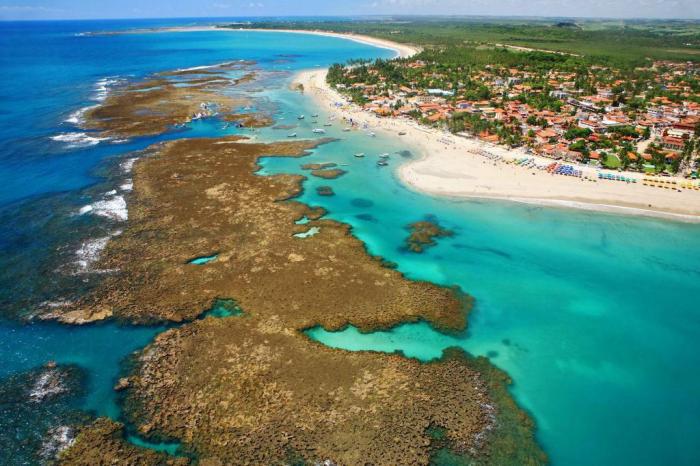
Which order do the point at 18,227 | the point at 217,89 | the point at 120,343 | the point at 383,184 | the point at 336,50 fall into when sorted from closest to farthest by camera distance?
the point at 120,343 < the point at 18,227 < the point at 383,184 < the point at 217,89 < the point at 336,50

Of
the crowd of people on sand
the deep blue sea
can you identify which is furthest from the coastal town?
the deep blue sea

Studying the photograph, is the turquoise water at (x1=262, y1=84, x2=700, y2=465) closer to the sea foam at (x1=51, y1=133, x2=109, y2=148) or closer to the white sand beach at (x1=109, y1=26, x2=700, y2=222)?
the white sand beach at (x1=109, y1=26, x2=700, y2=222)

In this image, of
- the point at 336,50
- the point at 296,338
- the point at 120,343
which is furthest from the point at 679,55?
the point at 120,343

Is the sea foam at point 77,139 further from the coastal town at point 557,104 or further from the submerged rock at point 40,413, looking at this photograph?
the coastal town at point 557,104

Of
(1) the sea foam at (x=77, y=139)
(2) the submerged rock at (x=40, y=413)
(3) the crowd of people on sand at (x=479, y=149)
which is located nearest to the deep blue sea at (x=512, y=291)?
(2) the submerged rock at (x=40, y=413)

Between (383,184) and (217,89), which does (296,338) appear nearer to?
(383,184)

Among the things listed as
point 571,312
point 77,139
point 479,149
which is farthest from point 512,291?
point 77,139
